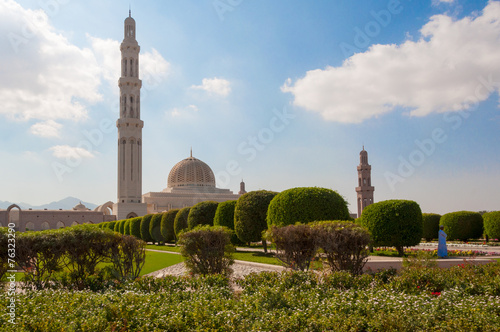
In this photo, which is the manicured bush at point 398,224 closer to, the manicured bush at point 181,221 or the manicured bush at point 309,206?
the manicured bush at point 309,206

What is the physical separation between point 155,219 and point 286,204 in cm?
1718

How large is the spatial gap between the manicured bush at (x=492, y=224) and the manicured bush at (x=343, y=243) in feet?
57.0

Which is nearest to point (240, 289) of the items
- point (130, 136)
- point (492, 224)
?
point (492, 224)

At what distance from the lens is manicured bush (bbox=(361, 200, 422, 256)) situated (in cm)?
1427

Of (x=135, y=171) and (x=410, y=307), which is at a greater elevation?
(x=135, y=171)

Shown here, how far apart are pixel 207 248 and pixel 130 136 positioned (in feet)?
149

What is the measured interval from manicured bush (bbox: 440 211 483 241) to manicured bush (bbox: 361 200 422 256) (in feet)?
35.3

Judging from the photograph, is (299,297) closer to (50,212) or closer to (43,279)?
(43,279)

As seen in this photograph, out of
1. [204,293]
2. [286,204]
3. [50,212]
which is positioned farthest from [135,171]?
[204,293]

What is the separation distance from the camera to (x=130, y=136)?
51625 mm

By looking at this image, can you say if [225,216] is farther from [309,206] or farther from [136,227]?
[136,227]

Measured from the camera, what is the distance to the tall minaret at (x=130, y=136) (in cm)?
5138

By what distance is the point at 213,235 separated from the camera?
9219mm

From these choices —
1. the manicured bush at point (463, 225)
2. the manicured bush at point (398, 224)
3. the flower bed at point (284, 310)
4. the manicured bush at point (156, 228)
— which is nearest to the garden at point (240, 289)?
the flower bed at point (284, 310)
